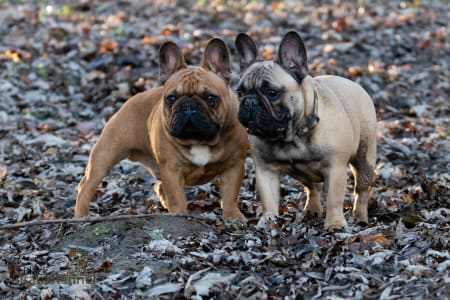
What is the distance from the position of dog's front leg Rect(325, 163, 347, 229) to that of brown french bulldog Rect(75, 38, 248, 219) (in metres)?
0.98

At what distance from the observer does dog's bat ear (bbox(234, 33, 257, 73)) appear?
606 centimetres

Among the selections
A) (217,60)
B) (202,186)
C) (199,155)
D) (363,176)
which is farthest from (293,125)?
(202,186)

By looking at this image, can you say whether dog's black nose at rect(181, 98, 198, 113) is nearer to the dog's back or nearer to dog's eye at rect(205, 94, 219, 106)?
dog's eye at rect(205, 94, 219, 106)

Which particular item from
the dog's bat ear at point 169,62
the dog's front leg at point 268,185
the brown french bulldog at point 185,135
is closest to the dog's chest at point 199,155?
the brown french bulldog at point 185,135

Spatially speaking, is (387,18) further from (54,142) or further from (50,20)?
(54,142)

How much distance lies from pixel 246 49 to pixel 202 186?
7.53 feet

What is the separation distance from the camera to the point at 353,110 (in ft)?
21.0

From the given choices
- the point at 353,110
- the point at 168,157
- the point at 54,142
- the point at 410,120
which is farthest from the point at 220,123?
the point at 410,120

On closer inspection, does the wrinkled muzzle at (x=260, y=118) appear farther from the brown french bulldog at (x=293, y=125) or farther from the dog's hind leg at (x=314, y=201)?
the dog's hind leg at (x=314, y=201)

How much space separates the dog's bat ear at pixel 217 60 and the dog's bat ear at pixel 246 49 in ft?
2.26

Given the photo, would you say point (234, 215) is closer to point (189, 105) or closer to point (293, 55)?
point (189, 105)

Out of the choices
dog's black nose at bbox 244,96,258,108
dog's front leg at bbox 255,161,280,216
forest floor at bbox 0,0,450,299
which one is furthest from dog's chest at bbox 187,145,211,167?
dog's black nose at bbox 244,96,258,108

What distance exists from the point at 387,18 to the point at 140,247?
962cm

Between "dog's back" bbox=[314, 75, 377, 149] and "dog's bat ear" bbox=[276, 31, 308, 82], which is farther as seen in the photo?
"dog's back" bbox=[314, 75, 377, 149]
